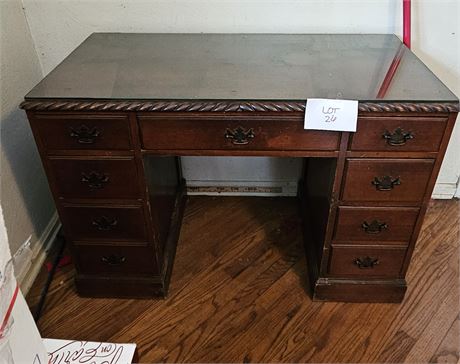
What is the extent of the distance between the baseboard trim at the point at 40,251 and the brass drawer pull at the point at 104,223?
15.0 inches

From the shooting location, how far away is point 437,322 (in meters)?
1.26

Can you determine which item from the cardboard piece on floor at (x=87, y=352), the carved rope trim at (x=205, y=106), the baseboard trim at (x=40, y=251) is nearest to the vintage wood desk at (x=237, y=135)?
the carved rope trim at (x=205, y=106)

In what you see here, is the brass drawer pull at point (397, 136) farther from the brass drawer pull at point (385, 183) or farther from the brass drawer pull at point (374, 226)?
the brass drawer pull at point (374, 226)

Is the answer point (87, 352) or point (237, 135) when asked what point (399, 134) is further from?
point (87, 352)

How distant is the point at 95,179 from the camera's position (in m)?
1.08

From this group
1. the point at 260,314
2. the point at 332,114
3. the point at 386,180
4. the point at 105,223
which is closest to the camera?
the point at 332,114

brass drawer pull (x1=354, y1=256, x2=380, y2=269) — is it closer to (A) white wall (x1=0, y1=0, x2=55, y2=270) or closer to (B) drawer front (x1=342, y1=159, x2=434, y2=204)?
(B) drawer front (x1=342, y1=159, x2=434, y2=204)

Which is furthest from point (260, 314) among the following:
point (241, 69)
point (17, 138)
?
point (17, 138)

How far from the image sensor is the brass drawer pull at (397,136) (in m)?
0.97

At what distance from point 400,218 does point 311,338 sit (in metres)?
0.45

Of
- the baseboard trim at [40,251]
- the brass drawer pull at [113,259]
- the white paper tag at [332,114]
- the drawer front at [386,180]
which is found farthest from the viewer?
the baseboard trim at [40,251]

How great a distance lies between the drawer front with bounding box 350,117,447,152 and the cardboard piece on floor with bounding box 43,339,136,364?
0.75m

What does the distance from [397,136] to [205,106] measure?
469mm

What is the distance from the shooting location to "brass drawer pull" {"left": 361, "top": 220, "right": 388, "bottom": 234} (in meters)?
1.14
